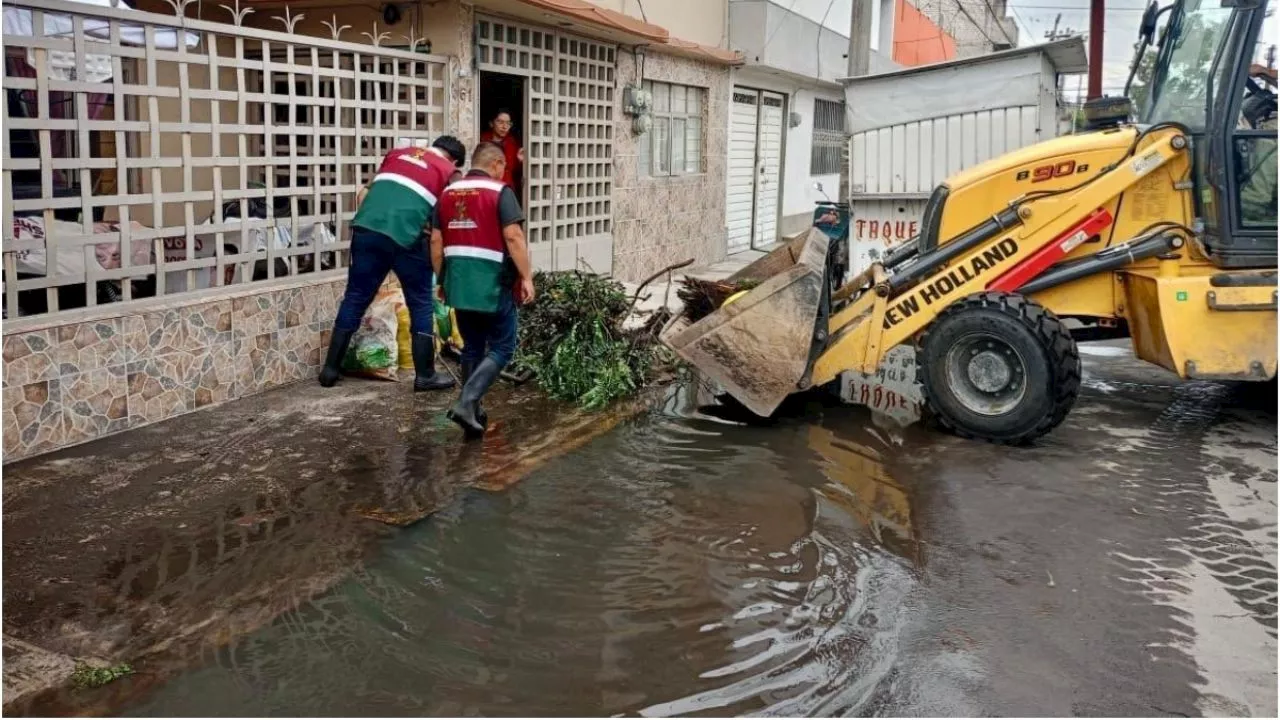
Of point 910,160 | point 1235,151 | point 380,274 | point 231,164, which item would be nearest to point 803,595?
point 380,274

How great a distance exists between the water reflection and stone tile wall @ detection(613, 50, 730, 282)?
726cm

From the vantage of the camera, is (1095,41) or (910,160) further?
(1095,41)

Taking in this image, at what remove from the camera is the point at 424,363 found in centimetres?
744

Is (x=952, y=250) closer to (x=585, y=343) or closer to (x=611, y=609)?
(x=585, y=343)

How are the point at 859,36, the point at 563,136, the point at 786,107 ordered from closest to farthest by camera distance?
the point at 563,136 < the point at 859,36 < the point at 786,107

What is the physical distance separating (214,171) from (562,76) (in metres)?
5.01

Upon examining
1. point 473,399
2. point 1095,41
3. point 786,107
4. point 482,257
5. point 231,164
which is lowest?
point 473,399

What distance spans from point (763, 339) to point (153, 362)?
365 centimetres

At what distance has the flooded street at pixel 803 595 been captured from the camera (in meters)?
3.49

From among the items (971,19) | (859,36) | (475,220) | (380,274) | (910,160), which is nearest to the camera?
(475,220)

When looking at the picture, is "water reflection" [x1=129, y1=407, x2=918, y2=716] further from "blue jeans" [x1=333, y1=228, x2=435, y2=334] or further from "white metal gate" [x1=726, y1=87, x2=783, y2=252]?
"white metal gate" [x1=726, y1=87, x2=783, y2=252]

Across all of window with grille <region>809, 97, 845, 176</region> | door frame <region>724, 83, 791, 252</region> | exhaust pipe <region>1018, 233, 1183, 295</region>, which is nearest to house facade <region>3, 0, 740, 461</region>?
exhaust pipe <region>1018, 233, 1183, 295</region>

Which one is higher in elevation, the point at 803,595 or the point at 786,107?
the point at 786,107

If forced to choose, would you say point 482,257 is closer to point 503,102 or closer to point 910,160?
point 910,160
